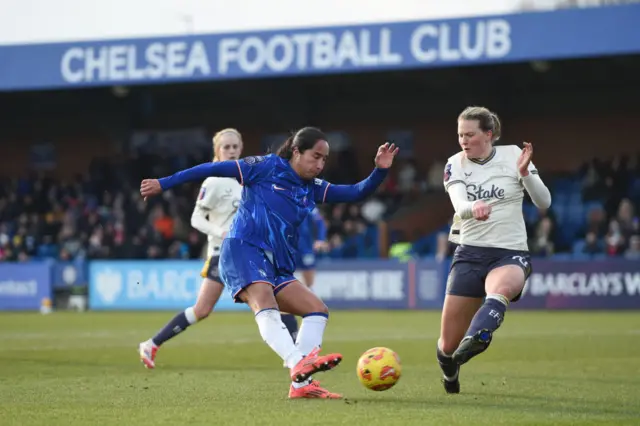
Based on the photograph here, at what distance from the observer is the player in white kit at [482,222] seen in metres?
9.16

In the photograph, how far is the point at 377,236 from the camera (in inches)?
1137

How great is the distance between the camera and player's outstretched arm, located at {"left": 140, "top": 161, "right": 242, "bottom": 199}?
855 cm

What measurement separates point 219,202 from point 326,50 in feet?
53.2

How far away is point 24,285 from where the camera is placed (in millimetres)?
28109

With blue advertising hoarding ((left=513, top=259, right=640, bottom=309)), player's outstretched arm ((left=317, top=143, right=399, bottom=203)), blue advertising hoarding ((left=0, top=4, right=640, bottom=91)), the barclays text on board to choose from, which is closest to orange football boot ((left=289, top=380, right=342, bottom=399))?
player's outstretched arm ((left=317, top=143, right=399, bottom=203))

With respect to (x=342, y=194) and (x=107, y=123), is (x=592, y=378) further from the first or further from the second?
(x=107, y=123)

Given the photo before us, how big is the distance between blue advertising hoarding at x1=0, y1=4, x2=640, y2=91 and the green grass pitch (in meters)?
8.61

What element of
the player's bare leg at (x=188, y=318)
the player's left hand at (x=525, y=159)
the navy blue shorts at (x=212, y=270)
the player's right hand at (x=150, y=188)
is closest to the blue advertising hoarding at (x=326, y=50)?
the navy blue shorts at (x=212, y=270)

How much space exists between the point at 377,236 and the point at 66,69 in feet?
29.9

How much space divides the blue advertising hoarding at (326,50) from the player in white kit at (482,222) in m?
17.6

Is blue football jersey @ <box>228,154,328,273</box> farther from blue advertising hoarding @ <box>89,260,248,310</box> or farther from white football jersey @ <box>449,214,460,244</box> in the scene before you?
blue advertising hoarding @ <box>89,260,248,310</box>

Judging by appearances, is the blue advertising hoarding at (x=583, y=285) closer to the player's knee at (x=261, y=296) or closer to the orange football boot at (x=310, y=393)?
the orange football boot at (x=310, y=393)

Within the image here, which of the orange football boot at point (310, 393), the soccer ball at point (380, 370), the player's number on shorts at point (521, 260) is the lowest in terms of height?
the orange football boot at point (310, 393)

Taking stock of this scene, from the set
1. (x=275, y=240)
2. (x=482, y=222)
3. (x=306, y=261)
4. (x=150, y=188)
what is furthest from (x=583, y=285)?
(x=150, y=188)
